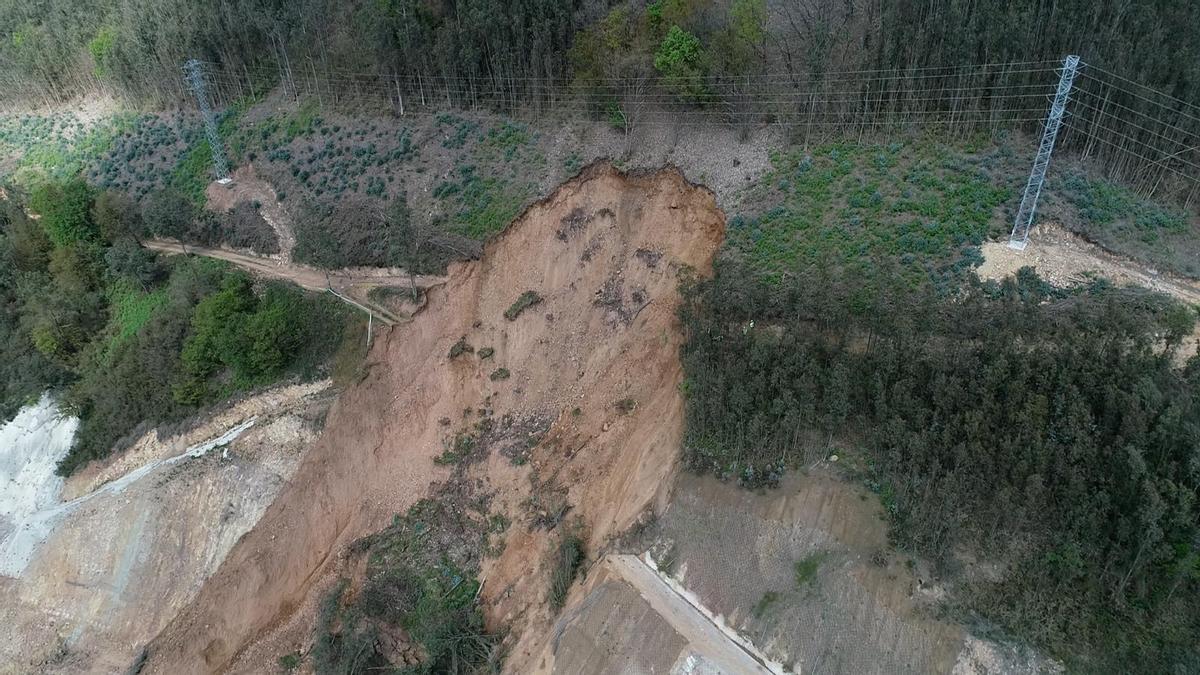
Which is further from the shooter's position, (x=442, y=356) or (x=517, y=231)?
(x=517, y=231)

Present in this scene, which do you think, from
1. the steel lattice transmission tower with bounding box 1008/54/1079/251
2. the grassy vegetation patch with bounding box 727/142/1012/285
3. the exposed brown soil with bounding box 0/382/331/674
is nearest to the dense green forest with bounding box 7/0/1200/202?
the grassy vegetation patch with bounding box 727/142/1012/285

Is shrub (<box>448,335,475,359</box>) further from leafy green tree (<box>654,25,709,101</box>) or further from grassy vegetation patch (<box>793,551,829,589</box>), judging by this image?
grassy vegetation patch (<box>793,551,829,589</box>)

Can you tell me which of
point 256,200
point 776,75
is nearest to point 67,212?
point 256,200

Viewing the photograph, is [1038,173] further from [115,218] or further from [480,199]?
[115,218]

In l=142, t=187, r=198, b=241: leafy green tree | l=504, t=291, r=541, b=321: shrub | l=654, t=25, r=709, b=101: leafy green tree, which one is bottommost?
l=504, t=291, r=541, b=321: shrub

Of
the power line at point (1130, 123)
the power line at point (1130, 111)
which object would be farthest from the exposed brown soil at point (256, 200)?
the power line at point (1130, 111)

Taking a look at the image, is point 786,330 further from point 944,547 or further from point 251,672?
point 251,672

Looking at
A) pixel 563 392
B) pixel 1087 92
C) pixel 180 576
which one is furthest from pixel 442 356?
pixel 1087 92
